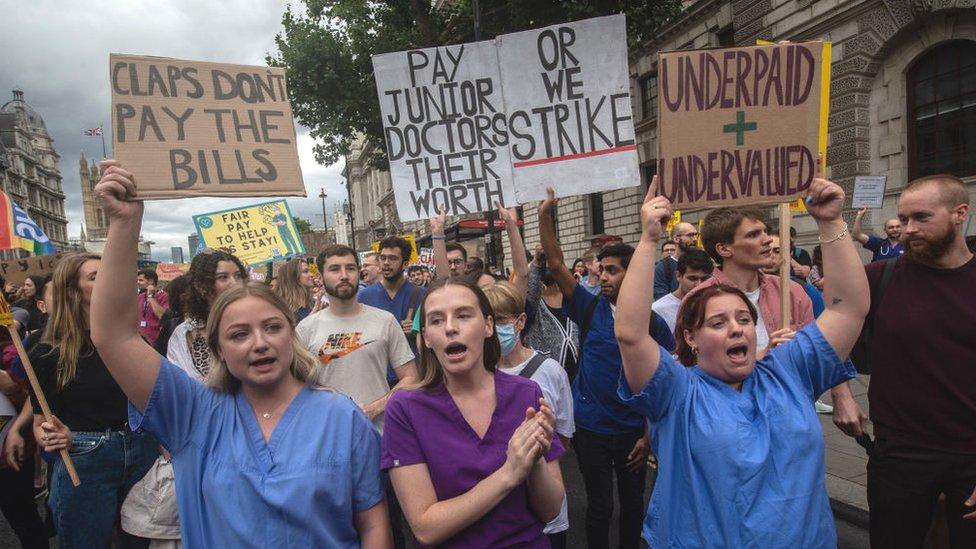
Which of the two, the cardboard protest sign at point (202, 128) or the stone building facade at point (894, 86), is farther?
the stone building facade at point (894, 86)

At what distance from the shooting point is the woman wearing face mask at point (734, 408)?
5.86 feet

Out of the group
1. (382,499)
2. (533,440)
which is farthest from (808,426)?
(382,499)

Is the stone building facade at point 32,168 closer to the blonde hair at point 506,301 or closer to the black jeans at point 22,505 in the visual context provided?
the black jeans at point 22,505

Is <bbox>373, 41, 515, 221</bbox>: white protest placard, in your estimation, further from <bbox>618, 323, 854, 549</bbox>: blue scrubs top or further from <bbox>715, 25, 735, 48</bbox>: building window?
<bbox>715, 25, 735, 48</bbox>: building window

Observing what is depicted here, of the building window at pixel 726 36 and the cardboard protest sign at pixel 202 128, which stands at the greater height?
the building window at pixel 726 36

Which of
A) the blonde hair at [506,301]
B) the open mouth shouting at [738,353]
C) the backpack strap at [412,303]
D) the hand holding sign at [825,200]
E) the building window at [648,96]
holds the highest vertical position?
the building window at [648,96]

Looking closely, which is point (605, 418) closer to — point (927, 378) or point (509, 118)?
point (927, 378)

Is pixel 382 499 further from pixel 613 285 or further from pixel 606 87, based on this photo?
pixel 606 87

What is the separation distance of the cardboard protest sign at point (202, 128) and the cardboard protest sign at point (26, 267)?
631 centimetres

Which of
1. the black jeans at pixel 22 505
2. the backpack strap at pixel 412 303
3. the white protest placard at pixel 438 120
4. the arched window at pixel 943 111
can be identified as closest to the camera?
the black jeans at pixel 22 505

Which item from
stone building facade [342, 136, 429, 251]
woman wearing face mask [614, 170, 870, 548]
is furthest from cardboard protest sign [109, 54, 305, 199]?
stone building facade [342, 136, 429, 251]

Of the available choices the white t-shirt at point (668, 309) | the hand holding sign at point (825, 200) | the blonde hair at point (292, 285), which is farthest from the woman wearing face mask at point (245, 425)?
the blonde hair at point (292, 285)

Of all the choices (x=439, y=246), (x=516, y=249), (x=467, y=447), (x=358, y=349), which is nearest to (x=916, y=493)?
(x=467, y=447)

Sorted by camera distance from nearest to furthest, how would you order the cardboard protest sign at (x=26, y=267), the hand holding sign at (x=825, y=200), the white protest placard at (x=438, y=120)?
the hand holding sign at (x=825, y=200), the white protest placard at (x=438, y=120), the cardboard protest sign at (x=26, y=267)
